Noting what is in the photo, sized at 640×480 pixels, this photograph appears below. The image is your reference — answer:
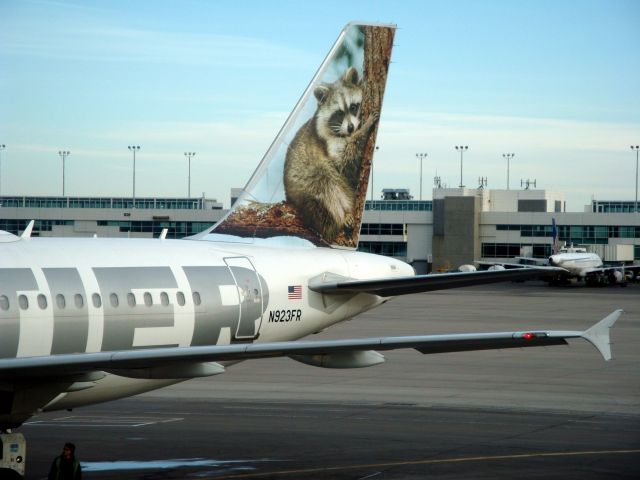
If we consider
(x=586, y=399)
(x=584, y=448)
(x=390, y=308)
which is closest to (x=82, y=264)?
(x=584, y=448)

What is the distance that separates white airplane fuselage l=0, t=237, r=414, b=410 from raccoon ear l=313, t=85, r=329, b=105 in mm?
4135

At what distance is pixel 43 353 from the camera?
2152 centimetres

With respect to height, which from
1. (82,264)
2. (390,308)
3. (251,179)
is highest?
(251,179)

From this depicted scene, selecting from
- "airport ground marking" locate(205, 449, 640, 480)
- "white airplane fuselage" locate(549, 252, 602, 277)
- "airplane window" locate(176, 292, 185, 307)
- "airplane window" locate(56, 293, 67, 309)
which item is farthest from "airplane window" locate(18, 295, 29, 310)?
"white airplane fuselage" locate(549, 252, 602, 277)

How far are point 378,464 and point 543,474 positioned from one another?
344cm

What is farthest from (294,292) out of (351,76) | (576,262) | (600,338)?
(576,262)

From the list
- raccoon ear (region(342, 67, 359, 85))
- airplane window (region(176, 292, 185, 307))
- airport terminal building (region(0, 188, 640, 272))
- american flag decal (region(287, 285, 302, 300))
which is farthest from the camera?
airport terminal building (region(0, 188, 640, 272))

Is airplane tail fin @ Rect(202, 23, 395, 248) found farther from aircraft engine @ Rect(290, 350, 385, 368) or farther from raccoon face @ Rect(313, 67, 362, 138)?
aircraft engine @ Rect(290, 350, 385, 368)

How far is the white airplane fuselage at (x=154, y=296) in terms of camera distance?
21.6 metres

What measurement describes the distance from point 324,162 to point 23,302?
1083 centimetres

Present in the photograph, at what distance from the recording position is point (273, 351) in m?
17.7

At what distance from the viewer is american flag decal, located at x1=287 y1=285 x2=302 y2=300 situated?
27.4 m

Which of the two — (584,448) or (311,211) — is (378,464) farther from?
(311,211)

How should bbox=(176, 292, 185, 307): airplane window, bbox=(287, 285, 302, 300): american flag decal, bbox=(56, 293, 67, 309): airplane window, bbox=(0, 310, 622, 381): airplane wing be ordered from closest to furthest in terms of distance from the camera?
bbox=(0, 310, 622, 381): airplane wing → bbox=(56, 293, 67, 309): airplane window → bbox=(176, 292, 185, 307): airplane window → bbox=(287, 285, 302, 300): american flag decal
